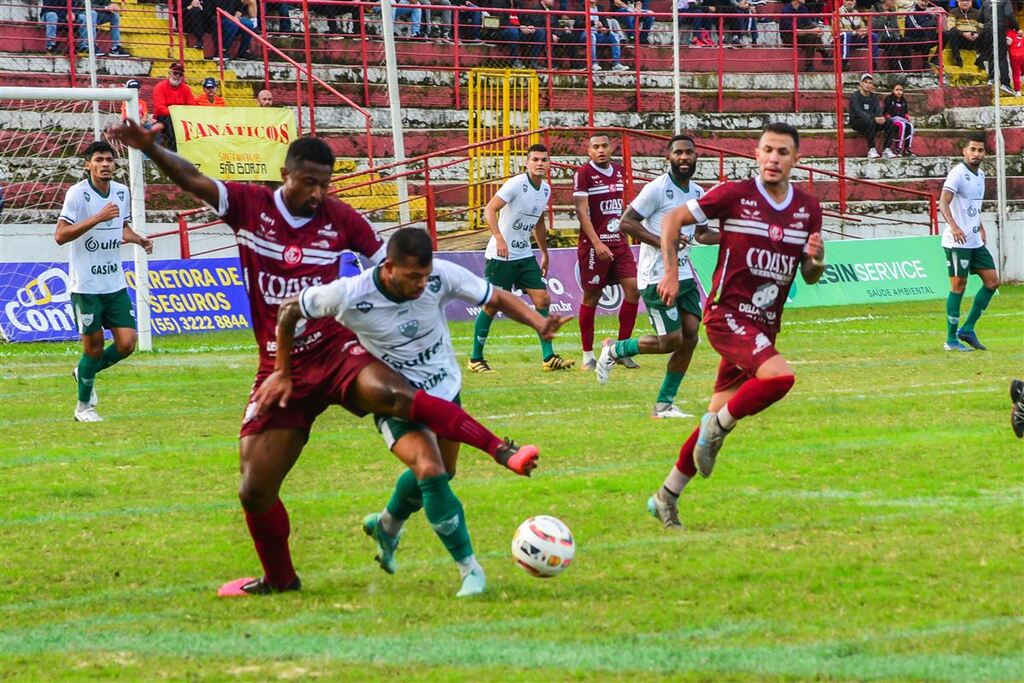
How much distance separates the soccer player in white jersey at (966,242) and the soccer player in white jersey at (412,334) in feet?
39.0

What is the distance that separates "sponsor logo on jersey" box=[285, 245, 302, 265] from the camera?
24.1ft

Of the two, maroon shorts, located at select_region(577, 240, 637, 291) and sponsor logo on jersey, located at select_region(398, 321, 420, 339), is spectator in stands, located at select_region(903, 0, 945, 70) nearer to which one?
maroon shorts, located at select_region(577, 240, 637, 291)

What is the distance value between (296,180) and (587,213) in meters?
9.82

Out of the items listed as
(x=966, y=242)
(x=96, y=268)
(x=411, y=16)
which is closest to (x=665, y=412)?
(x=96, y=268)

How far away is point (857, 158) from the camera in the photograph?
31.7m

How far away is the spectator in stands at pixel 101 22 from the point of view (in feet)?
84.4

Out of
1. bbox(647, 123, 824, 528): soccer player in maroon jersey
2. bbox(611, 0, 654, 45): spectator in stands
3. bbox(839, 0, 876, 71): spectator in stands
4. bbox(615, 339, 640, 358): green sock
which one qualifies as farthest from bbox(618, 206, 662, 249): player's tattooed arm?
bbox(839, 0, 876, 71): spectator in stands

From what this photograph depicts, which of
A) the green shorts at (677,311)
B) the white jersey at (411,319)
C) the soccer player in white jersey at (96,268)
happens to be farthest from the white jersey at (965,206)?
the white jersey at (411,319)

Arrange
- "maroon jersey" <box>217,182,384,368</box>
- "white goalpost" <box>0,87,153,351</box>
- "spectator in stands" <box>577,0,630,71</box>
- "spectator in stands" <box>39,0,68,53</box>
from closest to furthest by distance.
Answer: "maroon jersey" <box>217,182,384,368</box> → "white goalpost" <box>0,87,153,351</box> → "spectator in stands" <box>39,0,68,53</box> → "spectator in stands" <box>577,0,630,71</box>

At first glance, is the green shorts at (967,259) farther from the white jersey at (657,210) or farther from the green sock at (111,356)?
the green sock at (111,356)

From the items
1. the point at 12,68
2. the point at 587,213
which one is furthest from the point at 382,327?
the point at 12,68

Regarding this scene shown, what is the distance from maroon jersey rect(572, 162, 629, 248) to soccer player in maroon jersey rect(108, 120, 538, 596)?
9932 mm

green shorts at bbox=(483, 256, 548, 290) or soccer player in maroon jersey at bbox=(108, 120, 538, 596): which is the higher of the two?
soccer player in maroon jersey at bbox=(108, 120, 538, 596)

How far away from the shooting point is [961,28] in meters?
35.4
